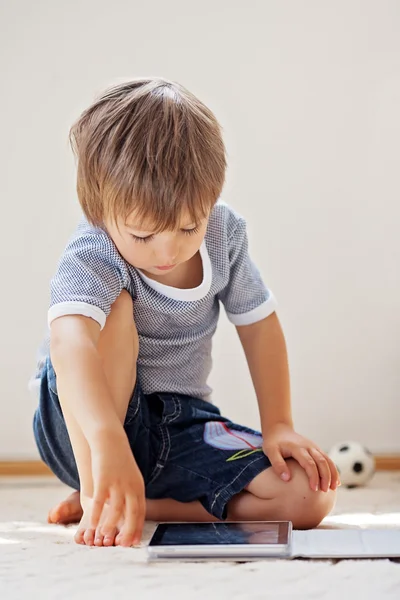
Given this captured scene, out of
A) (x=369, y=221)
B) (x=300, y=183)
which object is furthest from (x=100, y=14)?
(x=369, y=221)

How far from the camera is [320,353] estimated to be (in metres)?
1.61

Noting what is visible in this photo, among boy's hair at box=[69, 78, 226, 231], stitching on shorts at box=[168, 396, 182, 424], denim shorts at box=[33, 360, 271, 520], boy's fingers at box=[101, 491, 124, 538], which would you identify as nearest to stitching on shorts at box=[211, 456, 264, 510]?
denim shorts at box=[33, 360, 271, 520]

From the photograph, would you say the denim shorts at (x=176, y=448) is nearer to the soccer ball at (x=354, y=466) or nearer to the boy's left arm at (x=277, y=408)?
the boy's left arm at (x=277, y=408)

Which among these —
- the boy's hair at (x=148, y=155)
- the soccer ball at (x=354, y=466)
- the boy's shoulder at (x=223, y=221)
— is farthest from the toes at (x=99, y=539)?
the soccer ball at (x=354, y=466)

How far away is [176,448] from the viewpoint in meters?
1.14

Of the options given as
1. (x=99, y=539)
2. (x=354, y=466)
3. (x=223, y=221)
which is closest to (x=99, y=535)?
(x=99, y=539)

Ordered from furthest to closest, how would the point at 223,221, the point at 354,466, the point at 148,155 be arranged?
the point at 354,466 < the point at 223,221 < the point at 148,155

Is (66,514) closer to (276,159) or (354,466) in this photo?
(354,466)

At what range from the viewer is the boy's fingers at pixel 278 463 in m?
1.03

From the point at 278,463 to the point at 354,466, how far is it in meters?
0.40

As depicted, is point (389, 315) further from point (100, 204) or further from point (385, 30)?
point (100, 204)

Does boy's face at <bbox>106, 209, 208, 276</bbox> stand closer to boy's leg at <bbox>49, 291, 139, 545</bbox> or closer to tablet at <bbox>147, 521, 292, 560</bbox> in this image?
boy's leg at <bbox>49, 291, 139, 545</bbox>

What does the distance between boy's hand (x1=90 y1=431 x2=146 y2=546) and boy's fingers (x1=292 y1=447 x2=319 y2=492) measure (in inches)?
9.7

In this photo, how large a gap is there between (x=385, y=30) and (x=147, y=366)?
836 millimetres
